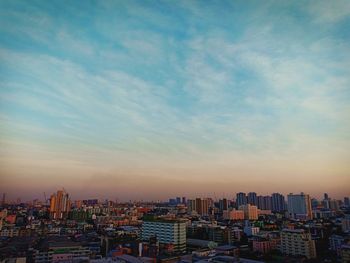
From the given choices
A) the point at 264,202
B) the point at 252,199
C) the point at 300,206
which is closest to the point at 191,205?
the point at 252,199

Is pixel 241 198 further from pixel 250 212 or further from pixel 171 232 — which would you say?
pixel 171 232

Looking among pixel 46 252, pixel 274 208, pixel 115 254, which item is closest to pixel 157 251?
pixel 115 254

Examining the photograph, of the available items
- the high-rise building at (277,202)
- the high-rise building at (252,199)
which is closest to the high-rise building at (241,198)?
the high-rise building at (252,199)

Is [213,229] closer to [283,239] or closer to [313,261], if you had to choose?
[283,239]

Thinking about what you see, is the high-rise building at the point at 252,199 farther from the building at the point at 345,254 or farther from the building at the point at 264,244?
the building at the point at 345,254

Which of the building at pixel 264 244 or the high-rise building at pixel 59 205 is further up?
the high-rise building at pixel 59 205

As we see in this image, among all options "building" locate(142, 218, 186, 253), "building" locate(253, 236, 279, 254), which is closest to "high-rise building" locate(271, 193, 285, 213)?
"building" locate(253, 236, 279, 254)
